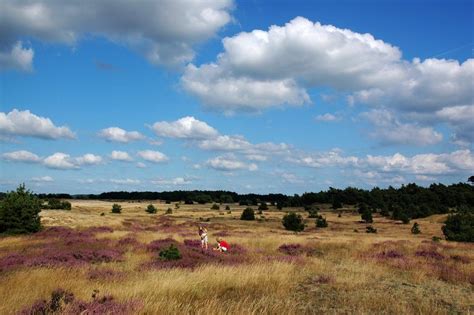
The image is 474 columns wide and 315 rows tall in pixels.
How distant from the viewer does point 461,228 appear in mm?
39688

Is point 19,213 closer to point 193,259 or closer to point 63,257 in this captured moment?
point 63,257

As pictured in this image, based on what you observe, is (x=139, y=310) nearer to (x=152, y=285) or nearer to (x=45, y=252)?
→ (x=152, y=285)

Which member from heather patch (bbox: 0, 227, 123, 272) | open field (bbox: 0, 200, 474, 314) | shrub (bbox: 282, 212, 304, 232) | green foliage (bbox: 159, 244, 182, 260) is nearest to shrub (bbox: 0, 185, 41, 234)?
heather patch (bbox: 0, 227, 123, 272)

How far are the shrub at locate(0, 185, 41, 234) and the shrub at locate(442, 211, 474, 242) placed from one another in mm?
36184

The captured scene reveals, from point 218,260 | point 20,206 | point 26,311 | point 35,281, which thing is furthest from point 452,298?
point 20,206

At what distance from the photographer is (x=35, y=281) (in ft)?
35.6

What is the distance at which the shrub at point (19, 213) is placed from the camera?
29.8 m

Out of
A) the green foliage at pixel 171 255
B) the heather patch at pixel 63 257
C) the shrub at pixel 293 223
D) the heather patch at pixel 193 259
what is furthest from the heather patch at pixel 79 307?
the shrub at pixel 293 223

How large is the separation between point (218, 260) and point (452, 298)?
8.95 m

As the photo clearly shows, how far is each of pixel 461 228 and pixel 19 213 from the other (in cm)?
3837

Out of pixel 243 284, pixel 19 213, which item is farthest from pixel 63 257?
pixel 19 213

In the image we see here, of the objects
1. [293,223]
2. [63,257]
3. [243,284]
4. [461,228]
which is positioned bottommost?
[293,223]

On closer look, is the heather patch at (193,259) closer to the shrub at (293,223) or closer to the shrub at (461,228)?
the shrub at (461,228)

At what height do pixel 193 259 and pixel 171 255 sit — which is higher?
pixel 171 255
